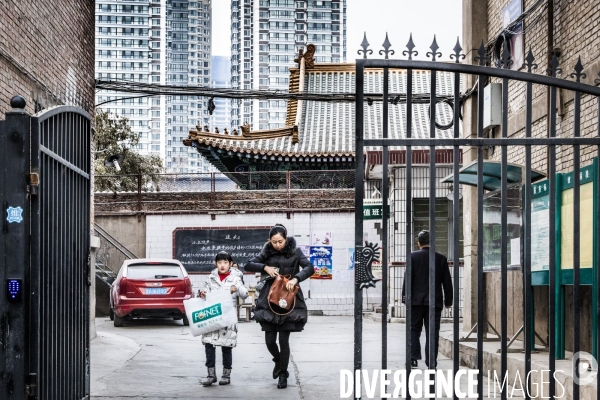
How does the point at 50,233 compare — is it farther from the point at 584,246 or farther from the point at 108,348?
the point at 108,348

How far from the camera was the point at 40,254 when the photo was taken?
5922 millimetres

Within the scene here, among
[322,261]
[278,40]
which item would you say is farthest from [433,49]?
[278,40]

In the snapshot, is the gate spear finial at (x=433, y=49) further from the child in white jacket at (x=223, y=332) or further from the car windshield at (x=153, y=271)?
the car windshield at (x=153, y=271)

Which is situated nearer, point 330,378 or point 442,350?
point 330,378

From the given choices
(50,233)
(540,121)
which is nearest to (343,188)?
(540,121)

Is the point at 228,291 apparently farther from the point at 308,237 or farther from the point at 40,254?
the point at 308,237

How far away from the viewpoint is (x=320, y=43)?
9781cm

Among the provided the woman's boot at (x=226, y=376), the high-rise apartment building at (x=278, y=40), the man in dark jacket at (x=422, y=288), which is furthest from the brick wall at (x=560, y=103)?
the high-rise apartment building at (x=278, y=40)

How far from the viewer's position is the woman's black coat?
944 centimetres

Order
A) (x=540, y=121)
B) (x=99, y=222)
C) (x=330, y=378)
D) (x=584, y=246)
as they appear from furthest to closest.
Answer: (x=99, y=222) < (x=540, y=121) < (x=330, y=378) < (x=584, y=246)

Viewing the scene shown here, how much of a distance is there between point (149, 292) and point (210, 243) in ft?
25.7

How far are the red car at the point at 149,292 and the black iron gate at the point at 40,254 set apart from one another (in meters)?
11.5

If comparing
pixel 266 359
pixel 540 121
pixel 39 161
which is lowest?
pixel 266 359

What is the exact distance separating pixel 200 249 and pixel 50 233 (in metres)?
20.0
